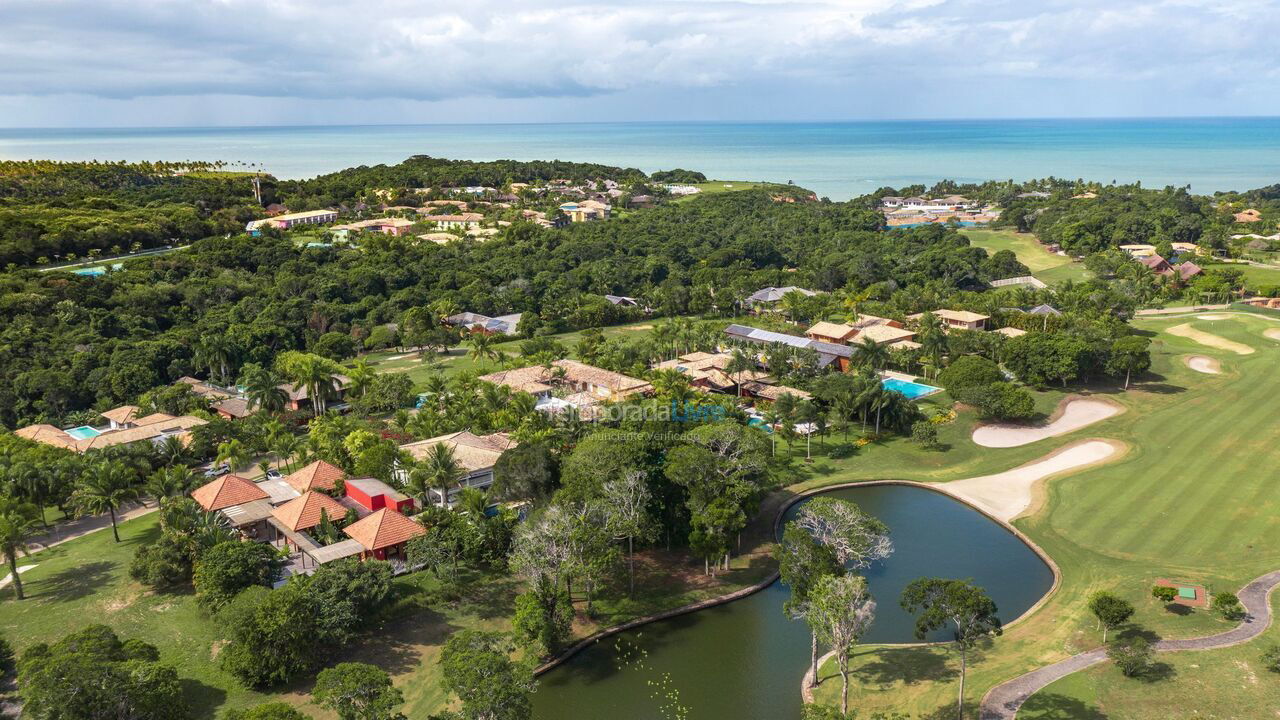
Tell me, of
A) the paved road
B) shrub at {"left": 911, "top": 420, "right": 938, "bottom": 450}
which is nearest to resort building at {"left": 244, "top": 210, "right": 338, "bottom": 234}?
shrub at {"left": 911, "top": 420, "right": 938, "bottom": 450}

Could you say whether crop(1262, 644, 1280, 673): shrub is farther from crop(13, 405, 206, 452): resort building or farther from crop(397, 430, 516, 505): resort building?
crop(13, 405, 206, 452): resort building

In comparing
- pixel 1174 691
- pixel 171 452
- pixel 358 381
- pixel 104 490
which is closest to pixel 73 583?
pixel 104 490

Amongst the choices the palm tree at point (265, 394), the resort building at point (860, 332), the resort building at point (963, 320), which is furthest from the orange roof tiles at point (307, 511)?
the resort building at point (963, 320)

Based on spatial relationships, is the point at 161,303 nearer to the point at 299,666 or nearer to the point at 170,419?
the point at 170,419

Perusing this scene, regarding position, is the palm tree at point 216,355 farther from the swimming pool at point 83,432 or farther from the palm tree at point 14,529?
the palm tree at point 14,529

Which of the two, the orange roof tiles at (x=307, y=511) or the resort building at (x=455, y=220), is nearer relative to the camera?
the orange roof tiles at (x=307, y=511)

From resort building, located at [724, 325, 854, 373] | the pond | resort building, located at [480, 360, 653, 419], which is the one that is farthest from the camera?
resort building, located at [724, 325, 854, 373]

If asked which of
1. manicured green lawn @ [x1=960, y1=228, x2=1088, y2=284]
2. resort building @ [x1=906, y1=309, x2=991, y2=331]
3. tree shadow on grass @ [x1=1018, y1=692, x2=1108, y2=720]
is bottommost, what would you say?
tree shadow on grass @ [x1=1018, y1=692, x2=1108, y2=720]
